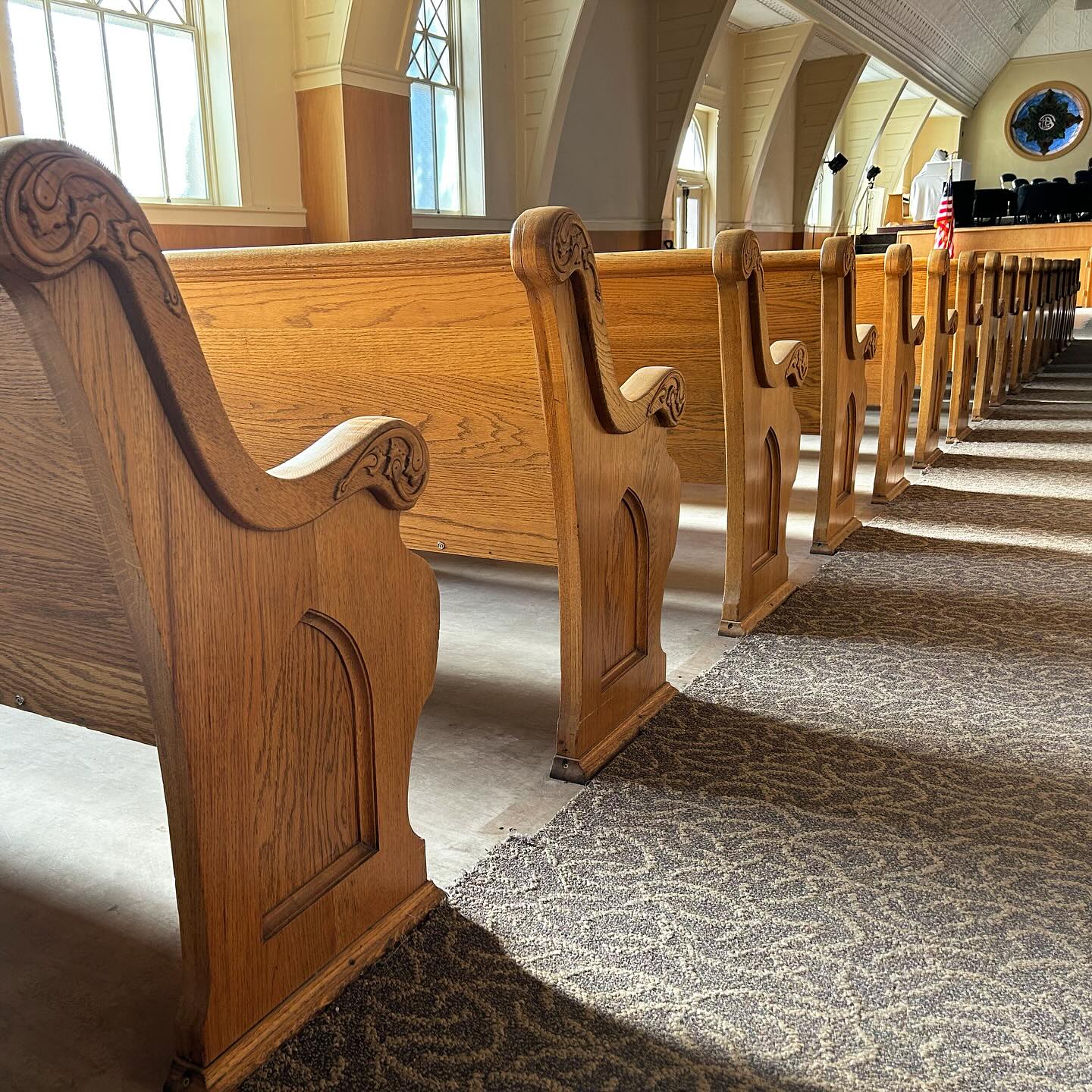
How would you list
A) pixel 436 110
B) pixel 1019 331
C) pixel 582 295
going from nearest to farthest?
pixel 582 295
pixel 1019 331
pixel 436 110

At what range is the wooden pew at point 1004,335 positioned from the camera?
526 cm

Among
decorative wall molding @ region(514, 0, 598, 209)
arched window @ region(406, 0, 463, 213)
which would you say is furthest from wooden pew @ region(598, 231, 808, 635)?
decorative wall molding @ region(514, 0, 598, 209)

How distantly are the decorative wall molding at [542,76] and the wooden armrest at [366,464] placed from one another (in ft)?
23.1

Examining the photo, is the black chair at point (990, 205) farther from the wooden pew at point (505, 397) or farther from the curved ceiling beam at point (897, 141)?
the wooden pew at point (505, 397)

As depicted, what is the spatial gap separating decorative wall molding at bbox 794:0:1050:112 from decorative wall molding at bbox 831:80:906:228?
1.91 ft

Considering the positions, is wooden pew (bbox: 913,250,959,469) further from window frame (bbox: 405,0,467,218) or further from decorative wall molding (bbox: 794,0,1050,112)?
decorative wall molding (bbox: 794,0,1050,112)

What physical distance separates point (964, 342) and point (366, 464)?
4261 mm

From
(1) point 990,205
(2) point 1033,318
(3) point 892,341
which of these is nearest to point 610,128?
(2) point 1033,318

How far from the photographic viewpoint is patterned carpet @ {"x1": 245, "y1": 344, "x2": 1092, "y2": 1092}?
1.05m

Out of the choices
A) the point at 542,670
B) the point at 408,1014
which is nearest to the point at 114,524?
the point at 408,1014

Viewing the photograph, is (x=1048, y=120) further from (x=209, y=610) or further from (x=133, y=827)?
(x=209, y=610)

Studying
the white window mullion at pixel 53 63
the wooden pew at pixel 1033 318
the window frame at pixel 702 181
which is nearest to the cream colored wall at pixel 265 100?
the white window mullion at pixel 53 63

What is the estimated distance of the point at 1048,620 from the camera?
7.80 feet

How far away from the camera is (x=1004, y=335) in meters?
5.78
